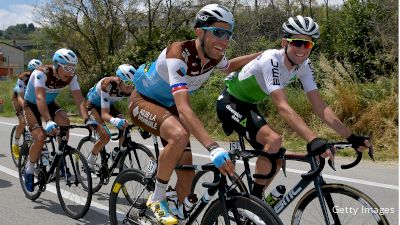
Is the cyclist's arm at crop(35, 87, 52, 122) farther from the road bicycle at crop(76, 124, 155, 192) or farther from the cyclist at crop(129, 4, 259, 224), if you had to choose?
the cyclist at crop(129, 4, 259, 224)

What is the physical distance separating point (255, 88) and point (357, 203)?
1.45 metres

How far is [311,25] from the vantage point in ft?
12.5

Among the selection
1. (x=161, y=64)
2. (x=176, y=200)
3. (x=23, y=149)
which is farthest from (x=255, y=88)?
(x=23, y=149)

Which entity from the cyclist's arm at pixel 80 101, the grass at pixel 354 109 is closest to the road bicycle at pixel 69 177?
the cyclist's arm at pixel 80 101

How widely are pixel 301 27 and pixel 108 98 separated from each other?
366 centimetres

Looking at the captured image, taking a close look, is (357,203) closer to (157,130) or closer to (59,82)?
(157,130)

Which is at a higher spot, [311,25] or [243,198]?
[311,25]

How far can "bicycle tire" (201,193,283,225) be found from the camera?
2807mm

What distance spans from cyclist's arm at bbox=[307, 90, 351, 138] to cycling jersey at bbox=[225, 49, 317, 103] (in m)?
0.10

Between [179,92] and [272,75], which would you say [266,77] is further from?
[179,92]

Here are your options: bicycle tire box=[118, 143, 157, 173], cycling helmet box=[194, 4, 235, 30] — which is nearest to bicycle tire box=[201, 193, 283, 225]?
cycling helmet box=[194, 4, 235, 30]

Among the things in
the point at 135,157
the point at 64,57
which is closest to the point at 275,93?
the point at 135,157

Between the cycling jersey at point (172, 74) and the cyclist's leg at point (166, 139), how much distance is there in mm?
134

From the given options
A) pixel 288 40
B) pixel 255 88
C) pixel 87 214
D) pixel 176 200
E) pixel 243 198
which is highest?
pixel 288 40
